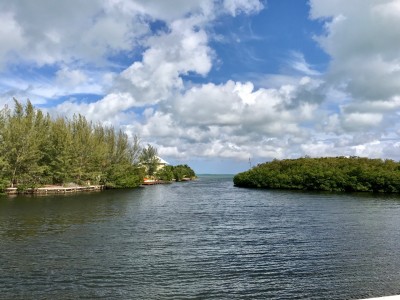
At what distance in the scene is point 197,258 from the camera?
22.0 m

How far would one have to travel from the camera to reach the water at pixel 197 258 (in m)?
16.5

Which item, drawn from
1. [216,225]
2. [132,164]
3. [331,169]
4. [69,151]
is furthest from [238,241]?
[132,164]

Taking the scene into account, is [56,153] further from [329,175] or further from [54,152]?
[329,175]

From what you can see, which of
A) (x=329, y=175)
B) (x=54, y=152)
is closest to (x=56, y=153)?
(x=54, y=152)

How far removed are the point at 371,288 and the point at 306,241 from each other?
10.7 meters

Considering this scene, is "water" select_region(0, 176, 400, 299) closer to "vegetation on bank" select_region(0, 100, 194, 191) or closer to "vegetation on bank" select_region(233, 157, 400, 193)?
"vegetation on bank" select_region(0, 100, 194, 191)

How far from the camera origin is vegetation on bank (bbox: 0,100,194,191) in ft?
241

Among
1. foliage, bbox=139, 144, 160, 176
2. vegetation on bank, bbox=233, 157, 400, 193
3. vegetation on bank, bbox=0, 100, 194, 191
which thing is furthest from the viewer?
foliage, bbox=139, 144, 160, 176

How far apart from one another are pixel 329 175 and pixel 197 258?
80470mm

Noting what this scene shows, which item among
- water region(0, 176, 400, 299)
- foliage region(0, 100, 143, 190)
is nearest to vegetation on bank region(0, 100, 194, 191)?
foliage region(0, 100, 143, 190)

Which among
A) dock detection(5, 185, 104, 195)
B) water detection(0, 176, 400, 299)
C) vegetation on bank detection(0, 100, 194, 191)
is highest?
vegetation on bank detection(0, 100, 194, 191)

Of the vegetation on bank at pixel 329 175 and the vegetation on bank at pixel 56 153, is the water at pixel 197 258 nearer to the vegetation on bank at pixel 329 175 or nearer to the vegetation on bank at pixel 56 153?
the vegetation on bank at pixel 56 153

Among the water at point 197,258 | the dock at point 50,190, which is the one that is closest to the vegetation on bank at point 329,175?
the dock at point 50,190

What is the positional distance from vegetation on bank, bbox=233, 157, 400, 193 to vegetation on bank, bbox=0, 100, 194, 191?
41008 mm
